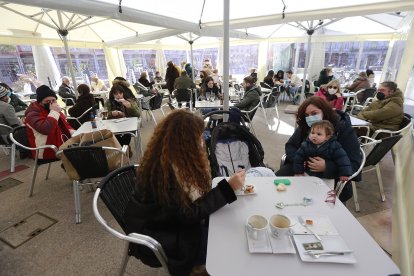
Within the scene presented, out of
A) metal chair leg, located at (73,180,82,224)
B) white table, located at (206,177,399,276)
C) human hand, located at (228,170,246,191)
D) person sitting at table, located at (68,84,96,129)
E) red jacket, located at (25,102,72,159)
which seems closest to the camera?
white table, located at (206,177,399,276)

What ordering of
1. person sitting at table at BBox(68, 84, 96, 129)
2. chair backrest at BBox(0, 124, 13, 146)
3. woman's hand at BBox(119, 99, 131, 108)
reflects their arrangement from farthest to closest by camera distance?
1. person sitting at table at BBox(68, 84, 96, 129)
2. woman's hand at BBox(119, 99, 131, 108)
3. chair backrest at BBox(0, 124, 13, 146)

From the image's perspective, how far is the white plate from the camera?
0.79 m

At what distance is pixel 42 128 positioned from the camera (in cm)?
231

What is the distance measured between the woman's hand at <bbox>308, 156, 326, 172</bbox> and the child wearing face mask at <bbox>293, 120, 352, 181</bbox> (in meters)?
0.04

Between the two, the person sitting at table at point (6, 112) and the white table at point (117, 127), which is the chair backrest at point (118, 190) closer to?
the white table at point (117, 127)

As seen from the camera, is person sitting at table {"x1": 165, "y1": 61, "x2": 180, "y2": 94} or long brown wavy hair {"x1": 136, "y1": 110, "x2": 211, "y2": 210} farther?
person sitting at table {"x1": 165, "y1": 61, "x2": 180, "y2": 94}

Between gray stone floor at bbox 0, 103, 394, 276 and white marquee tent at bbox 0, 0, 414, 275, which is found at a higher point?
white marquee tent at bbox 0, 0, 414, 275

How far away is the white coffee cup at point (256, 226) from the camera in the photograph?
890 mm

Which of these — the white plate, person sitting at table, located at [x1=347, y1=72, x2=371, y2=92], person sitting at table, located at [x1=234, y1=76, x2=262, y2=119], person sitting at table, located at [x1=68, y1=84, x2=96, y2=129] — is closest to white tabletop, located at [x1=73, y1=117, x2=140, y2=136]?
person sitting at table, located at [x1=68, y1=84, x2=96, y2=129]

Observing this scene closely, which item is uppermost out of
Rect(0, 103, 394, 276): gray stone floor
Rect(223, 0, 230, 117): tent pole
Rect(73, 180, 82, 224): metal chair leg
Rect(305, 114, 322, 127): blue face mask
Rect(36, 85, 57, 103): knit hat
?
Rect(223, 0, 230, 117): tent pole

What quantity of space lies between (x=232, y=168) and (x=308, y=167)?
25.4 inches

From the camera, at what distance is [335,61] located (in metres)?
8.21

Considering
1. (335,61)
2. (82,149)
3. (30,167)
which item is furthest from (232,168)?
(335,61)

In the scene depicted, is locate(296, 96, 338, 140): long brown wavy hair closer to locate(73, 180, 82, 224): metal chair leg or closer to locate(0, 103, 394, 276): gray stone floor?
locate(0, 103, 394, 276): gray stone floor
